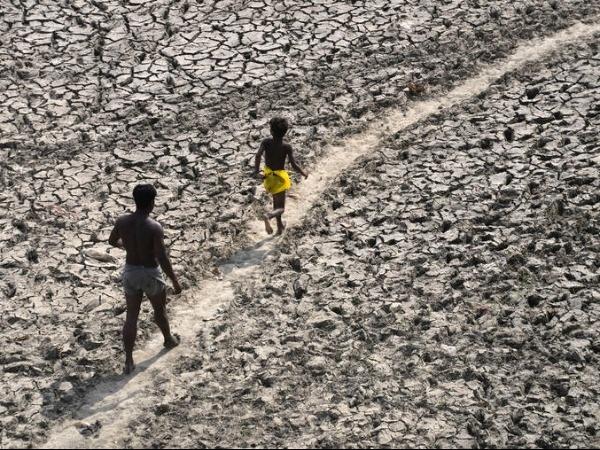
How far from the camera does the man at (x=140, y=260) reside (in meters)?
10.2

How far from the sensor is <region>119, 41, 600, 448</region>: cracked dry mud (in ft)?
32.9

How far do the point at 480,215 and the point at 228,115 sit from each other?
3.28 meters

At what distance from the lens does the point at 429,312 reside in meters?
11.2

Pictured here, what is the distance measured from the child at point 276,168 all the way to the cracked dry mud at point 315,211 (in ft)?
1.23

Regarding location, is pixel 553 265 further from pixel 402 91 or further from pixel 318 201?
pixel 402 91

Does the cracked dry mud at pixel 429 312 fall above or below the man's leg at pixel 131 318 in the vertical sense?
below

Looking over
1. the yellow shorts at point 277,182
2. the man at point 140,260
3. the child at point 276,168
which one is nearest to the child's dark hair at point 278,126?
the child at point 276,168

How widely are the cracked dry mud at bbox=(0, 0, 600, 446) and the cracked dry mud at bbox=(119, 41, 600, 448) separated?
23 mm

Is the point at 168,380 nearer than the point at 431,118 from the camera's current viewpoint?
Yes

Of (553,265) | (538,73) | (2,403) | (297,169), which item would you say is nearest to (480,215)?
(553,265)

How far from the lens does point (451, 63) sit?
1486 cm

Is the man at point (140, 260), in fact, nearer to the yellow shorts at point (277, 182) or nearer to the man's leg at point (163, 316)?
the man's leg at point (163, 316)

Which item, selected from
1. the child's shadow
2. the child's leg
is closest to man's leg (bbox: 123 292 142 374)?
the child's shadow

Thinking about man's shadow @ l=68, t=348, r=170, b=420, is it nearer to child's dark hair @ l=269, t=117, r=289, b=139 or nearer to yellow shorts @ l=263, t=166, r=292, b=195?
yellow shorts @ l=263, t=166, r=292, b=195
